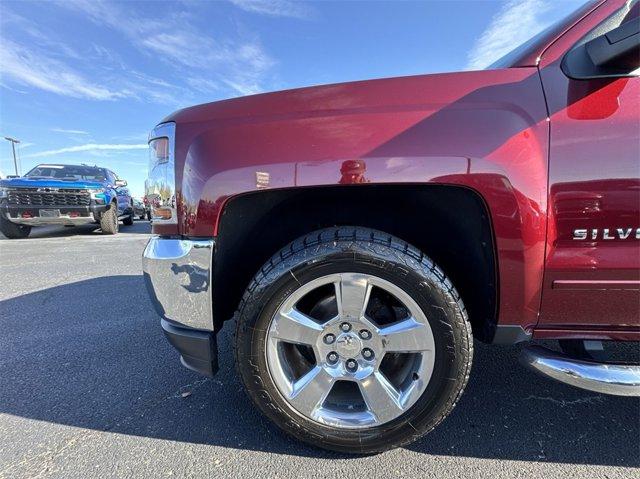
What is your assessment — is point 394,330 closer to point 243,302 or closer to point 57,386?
point 243,302

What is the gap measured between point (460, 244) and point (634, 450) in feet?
3.74

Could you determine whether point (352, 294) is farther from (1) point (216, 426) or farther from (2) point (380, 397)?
(1) point (216, 426)

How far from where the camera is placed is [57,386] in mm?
2016

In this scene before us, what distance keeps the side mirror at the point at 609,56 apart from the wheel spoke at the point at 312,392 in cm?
152

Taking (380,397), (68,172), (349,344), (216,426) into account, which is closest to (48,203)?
(68,172)

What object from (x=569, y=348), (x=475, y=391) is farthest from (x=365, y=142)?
(x=475, y=391)

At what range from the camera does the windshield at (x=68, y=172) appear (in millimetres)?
9258

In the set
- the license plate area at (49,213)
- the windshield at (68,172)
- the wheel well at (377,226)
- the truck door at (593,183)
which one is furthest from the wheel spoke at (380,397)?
the windshield at (68,172)

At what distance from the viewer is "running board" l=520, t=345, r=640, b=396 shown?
49.8 inches

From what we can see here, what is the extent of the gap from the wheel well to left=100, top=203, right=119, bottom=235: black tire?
872 centimetres

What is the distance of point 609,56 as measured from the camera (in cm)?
115

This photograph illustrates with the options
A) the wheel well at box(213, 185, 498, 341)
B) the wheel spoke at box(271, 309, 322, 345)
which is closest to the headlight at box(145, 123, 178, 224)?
the wheel well at box(213, 185, 498, 341)

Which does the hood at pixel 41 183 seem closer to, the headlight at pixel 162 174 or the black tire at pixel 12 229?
the black tire at pixel 12 229

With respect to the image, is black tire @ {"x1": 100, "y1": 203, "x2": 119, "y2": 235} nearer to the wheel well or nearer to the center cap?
the wheel well
